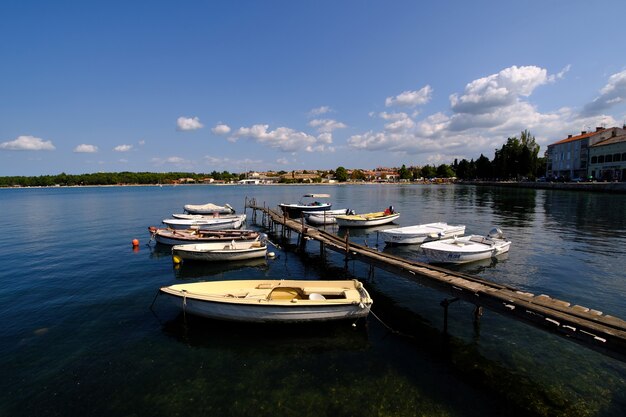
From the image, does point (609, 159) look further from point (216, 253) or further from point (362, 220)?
point (216, 253)

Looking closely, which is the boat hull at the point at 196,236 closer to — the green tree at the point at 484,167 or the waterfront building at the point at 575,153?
the waterfront building at the point at 575,153

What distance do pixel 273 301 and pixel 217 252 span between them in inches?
502

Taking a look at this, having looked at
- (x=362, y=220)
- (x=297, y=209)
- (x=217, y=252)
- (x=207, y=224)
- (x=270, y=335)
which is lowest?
(x=270, y=335)

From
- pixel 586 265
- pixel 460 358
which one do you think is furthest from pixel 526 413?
pixel 586 265

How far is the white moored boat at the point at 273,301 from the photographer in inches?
521

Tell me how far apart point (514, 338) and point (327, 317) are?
8.06 meters

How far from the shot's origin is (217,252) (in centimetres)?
2450

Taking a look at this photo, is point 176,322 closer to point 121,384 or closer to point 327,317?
point 121,384

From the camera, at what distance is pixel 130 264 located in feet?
82.2

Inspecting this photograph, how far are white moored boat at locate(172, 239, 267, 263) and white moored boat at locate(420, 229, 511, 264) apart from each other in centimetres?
1362

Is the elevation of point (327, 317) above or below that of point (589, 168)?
below

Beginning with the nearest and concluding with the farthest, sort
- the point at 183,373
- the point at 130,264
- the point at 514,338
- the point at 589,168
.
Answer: the point at 183,373 → the point at 514,338 → the point at 130,264 → the point at 589,168

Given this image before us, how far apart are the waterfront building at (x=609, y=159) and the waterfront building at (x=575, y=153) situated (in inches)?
84.9

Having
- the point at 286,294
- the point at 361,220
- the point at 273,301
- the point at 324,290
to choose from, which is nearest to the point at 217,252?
the point at 286,294
